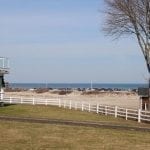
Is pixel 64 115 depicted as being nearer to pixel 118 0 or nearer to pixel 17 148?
pixel 118 0

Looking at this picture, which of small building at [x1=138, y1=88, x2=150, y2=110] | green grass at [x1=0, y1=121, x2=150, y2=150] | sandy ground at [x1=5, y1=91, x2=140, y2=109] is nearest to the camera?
green grass at [x1=0, y1=121, x2=150, y2=150]

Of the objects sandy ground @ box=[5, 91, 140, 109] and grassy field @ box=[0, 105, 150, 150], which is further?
sandy ground @ box=[5, 91, 140, 109]

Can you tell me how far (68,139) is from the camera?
87.2 feet

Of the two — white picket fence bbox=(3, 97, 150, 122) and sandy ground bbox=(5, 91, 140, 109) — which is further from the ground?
white picket fence bbox=(3, 97, 150, 122)

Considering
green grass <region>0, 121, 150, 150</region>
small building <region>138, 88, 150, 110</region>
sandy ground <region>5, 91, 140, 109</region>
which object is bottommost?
sandy ground <region>5, 91, 140, 109</region>

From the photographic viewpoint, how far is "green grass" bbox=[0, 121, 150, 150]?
2422cm

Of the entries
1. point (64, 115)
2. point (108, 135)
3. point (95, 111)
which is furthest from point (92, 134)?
point (95, 111)

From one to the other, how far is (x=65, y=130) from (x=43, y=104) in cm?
3341

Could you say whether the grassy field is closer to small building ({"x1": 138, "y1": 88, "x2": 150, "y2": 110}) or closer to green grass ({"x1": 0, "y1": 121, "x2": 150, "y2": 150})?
green grass ({"x1": 0, "y1": 121, "x2": 150, "y2": 150})

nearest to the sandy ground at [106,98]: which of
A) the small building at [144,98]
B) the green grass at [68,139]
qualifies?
the small building at [144,98]

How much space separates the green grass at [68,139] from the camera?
24.2 meters

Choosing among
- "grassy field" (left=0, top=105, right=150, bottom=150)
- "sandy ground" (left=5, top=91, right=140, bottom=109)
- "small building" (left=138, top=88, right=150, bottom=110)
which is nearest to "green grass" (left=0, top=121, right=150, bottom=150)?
"grassy field" (left=0, top=105, right=150, bottom=150)

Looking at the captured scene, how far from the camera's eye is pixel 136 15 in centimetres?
5203

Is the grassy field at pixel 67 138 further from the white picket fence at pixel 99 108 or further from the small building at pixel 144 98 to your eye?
the small building at pixel 144 98
